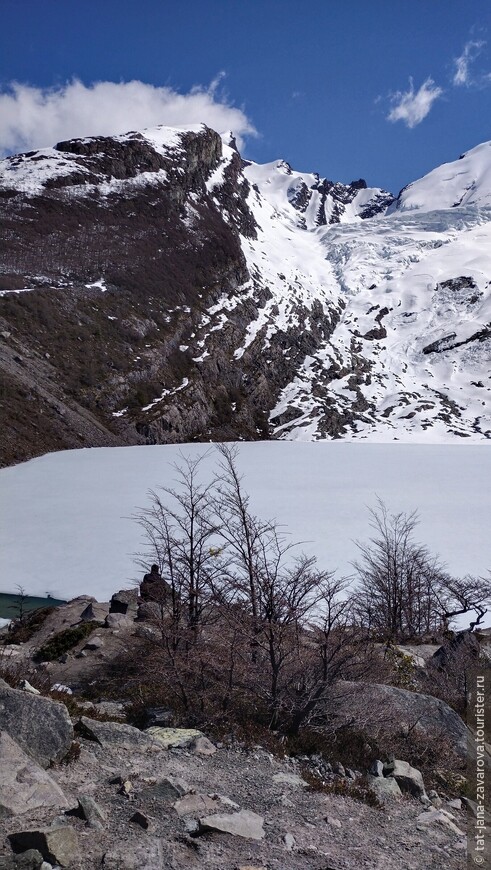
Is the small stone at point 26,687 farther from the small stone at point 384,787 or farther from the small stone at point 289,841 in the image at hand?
the small stone at point 384,787

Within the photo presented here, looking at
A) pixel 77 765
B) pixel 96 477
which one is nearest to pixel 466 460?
pixel 96 477

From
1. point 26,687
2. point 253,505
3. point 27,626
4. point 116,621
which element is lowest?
point 26,687

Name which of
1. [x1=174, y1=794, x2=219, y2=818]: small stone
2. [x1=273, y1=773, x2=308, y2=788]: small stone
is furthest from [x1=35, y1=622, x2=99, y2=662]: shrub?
[x1=174, y1=794, x2=219, y2=818]: small stone

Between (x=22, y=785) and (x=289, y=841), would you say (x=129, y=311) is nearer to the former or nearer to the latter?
(x=22, y=785)

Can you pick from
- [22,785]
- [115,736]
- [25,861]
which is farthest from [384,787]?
[25,861]

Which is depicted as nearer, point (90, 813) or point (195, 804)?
point (90, 813)

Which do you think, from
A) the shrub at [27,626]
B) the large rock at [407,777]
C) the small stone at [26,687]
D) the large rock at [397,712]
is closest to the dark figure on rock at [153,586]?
the shrub at [27,626]

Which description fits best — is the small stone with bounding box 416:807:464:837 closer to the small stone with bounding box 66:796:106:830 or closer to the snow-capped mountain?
the small stone with bounding box 66:796:106:830
